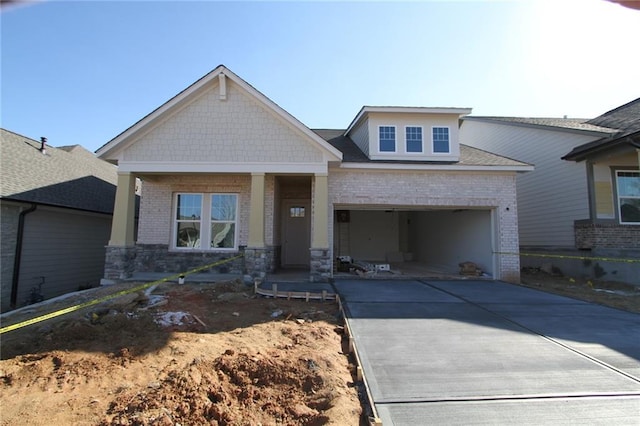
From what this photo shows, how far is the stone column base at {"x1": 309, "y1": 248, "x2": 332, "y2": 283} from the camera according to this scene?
10.6 metres

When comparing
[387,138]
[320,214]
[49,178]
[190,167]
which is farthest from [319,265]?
[49,178]

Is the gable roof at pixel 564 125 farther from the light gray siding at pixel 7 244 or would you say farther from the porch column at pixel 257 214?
the light gray siding at pixel 7 244

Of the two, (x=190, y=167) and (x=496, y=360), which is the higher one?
(x=190, y=167)

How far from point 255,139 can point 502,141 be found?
13.3 metres

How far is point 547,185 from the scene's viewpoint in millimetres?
14953

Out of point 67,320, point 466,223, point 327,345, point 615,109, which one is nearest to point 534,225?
point 466,223

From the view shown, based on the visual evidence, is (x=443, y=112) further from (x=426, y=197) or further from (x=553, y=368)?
(x=553, y=368)

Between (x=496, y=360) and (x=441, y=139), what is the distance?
9.51 meters

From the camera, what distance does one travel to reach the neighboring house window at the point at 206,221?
12180 mm

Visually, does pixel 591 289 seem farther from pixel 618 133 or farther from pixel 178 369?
pixel 178 369

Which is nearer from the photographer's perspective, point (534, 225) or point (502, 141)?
point (534, 225)

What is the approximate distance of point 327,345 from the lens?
5.24m

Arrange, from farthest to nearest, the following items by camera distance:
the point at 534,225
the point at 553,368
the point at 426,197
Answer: the point at 534,225, the point at 426,197, the point at 553,368

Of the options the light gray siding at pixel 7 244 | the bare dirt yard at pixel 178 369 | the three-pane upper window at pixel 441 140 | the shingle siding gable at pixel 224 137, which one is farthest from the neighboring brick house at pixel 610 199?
the light gray siding at pixel 7 244
